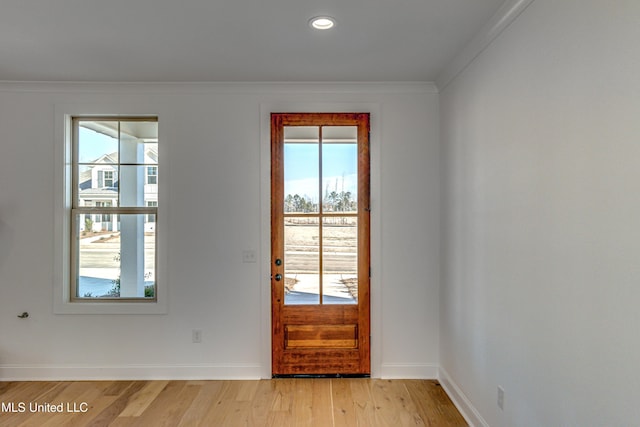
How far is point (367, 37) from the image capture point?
7.55ft

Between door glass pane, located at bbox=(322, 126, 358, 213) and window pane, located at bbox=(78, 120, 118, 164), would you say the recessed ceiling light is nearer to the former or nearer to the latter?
door glass pane, located at bbox=(322, 126, 358, 213)

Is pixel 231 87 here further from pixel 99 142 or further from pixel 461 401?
pixel 461 401

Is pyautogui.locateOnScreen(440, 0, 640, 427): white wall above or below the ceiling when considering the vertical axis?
below

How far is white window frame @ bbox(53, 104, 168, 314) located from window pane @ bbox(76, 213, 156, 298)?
11cm

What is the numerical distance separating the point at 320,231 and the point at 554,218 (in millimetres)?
1912

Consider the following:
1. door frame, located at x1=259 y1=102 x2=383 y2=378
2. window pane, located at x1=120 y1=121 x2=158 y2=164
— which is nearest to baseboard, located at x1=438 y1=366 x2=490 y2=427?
door frame, located at x1=259 y1=102 x2=383 y2=378

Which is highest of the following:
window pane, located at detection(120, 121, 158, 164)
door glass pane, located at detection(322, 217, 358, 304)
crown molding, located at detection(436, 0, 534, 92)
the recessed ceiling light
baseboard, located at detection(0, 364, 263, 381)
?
the recessed ceiling light

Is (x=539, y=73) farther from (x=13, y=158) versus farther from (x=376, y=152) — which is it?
(x=13, y=158)

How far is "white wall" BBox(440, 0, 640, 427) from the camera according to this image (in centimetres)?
123

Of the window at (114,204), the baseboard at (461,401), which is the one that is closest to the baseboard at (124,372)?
the window at (114,204)

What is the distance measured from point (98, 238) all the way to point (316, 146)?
84.2 inches

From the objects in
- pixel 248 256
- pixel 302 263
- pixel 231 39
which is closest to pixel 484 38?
pixel 231 39

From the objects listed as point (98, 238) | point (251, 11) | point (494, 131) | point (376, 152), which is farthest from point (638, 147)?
point (98, 238)

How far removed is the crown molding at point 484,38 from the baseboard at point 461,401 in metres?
2.33
